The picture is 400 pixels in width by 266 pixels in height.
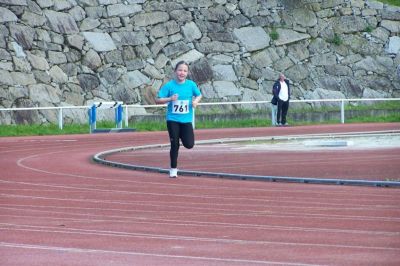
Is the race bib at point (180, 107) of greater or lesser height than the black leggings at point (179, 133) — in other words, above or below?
above

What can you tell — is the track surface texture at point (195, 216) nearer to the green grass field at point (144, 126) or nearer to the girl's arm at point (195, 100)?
the girl's arm at point (195, 100)

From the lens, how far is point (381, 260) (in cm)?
959

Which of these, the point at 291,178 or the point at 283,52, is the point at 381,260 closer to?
the point at 291,178

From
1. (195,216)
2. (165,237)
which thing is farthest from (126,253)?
(195,216)

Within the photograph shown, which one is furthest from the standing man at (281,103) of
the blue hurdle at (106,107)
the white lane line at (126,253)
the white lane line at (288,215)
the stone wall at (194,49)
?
the white lane line at (126,253)

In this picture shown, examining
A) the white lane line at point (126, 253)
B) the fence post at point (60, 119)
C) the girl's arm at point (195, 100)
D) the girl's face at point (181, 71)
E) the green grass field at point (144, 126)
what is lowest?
the green grass field at point (144, 126)

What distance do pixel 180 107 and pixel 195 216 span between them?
6841 millimetres

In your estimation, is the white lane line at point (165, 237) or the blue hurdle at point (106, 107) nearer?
the white lane line at point (165, 237)

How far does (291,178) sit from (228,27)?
98.6ft

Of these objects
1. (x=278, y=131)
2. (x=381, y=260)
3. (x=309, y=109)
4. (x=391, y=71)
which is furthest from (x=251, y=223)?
(x=391, y=71)

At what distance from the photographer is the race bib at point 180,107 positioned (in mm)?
20250

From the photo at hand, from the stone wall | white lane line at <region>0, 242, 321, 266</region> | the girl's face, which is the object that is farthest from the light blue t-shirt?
the stone wall

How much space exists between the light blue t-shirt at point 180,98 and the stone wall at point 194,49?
19863 mm

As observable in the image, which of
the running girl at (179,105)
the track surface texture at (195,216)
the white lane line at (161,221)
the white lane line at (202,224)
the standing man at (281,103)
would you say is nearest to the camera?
the track surface texture at (195,216)
